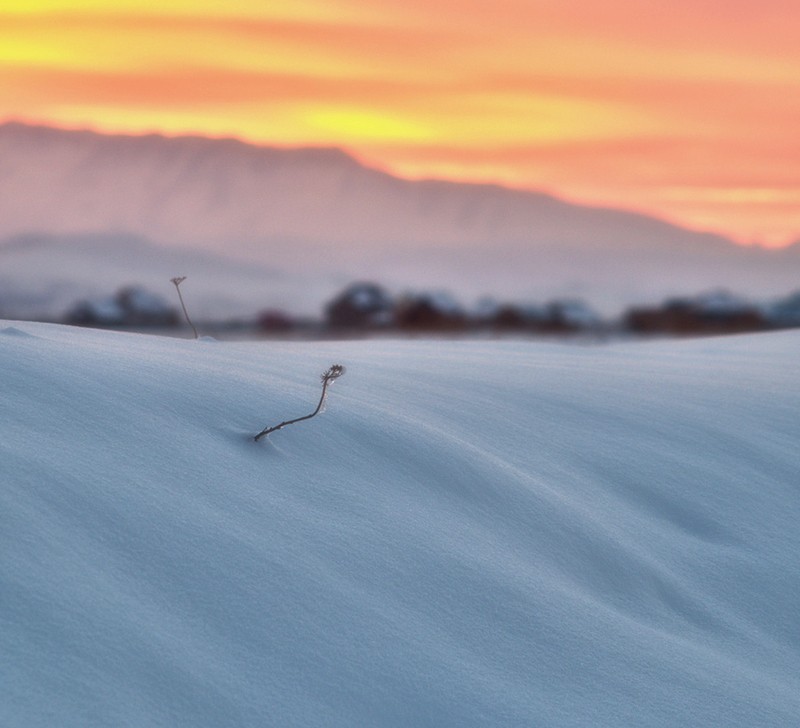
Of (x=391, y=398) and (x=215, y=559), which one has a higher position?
(x=391, y=398)

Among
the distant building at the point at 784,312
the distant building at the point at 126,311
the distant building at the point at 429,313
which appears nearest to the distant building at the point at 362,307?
the distant building at the point at 429,313

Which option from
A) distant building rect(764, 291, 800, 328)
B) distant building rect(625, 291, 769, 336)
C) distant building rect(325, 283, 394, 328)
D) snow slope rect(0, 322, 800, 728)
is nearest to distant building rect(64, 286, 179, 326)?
distant building rect(325, 283, 394, 328)

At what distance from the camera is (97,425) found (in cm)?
322

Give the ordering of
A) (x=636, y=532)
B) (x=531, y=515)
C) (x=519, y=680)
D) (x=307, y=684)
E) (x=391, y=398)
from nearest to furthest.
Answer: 1. (x=307, y=684)
2. (x=519, y=680)
3. (x=531, y=515)
4. (x=636, y=532)
5. (x=391, y=398)

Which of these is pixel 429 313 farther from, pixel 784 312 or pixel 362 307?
pixel 784 312

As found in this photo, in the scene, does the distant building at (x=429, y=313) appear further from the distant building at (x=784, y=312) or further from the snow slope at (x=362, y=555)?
the snow slope at (x=362, y=555)

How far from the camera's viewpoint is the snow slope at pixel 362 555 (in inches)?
95.8

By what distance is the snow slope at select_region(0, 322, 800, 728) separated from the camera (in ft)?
7.98

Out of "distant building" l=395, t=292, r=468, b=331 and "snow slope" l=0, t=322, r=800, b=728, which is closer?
"snow slope" l=0, t=322, r=800, b=728

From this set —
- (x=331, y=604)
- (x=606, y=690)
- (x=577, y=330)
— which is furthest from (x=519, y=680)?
(x=577, y=330)

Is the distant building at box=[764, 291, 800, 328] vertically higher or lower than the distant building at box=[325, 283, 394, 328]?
higher

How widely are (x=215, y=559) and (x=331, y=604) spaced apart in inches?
12.8

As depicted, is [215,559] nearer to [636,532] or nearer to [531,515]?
[531,515]

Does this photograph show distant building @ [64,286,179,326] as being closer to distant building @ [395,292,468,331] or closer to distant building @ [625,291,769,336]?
distant building @ [395,292,468,331]
